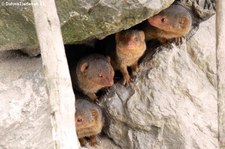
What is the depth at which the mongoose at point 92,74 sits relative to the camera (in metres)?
3.14

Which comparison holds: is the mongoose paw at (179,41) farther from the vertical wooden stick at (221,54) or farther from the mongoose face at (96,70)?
the vertical wooden stick at (221,54)

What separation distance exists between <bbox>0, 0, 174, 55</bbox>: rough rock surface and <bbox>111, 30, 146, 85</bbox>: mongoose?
60 centimetres

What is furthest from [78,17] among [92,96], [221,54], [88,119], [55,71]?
[92,96]

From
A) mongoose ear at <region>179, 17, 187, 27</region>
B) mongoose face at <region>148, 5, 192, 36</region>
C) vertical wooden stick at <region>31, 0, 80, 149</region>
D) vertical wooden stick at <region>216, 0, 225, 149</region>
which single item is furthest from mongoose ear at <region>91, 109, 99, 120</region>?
vertical wooden stick at <region>31, 0, 80, 149</region>

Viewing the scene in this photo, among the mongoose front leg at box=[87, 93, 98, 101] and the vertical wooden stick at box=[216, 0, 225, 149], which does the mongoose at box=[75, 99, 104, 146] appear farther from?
the vertical wooden stick at box=[216, 0, 225, 149]

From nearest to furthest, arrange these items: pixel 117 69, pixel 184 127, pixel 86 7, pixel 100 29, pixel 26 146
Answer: pixel 86 7 < pixel 100 29 < pixel 26 146 < pixel 184 127 < pixel 117 69

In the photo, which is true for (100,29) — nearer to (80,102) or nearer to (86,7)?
(86,7)

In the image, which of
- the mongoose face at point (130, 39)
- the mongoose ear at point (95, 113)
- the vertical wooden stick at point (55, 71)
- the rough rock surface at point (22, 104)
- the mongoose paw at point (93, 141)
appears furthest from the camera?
the mongoose paw at point (93, 141)

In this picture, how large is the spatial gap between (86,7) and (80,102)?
113 cm

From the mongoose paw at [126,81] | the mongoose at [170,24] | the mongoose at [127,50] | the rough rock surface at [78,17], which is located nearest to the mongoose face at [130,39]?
the mongoose at [127,50]

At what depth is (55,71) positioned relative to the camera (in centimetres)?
186

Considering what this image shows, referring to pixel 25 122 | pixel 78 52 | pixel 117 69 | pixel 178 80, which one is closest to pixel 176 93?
pixel 178 80

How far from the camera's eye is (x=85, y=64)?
10.6ft

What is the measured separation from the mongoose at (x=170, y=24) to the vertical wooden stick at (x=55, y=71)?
1289 mm
